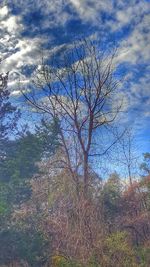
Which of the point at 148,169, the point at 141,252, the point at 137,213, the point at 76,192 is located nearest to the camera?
the point at 141,252

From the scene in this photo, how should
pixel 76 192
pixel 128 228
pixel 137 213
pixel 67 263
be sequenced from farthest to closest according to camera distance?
pixel 137 213 → pixel 128 228 → pixel 76 192 → pixel 67 263

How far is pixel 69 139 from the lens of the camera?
20906 mm

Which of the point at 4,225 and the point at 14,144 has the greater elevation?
the point at 14,144

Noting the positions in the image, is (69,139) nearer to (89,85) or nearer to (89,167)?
(89,167)

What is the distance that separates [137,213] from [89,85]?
1126 centimetres

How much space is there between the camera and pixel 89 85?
1842 cm

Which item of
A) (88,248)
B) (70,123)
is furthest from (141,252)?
(70,123)

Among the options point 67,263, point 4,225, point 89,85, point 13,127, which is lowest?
point 67,263

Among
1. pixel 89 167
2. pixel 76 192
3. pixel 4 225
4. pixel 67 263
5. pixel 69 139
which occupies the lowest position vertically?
pixel 67 263

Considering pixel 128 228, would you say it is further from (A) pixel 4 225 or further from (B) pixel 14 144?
(B) pixel 14 144

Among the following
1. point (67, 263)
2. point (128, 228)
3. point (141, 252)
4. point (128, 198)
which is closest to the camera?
point (67, 263)

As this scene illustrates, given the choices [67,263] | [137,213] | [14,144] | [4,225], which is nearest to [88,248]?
[67,263]

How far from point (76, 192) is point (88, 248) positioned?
18.2 feet

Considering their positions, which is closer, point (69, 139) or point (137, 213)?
point (69, 139)
